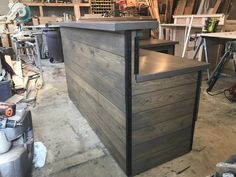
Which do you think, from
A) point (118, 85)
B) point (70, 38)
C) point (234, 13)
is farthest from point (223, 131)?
point (234, 13)

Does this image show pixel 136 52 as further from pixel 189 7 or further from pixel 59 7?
pixel 59 7

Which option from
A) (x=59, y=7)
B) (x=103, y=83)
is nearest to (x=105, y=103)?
(x=103, y=83)

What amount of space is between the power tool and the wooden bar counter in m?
0.64

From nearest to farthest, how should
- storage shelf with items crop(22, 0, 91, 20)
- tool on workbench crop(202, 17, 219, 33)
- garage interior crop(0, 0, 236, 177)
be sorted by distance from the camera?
garage interior crop(0, 0, 236, 177)
tool on workbench crop(202, 17, 219, 33)
storage shelf with items crop(22, 0, 91, 20)

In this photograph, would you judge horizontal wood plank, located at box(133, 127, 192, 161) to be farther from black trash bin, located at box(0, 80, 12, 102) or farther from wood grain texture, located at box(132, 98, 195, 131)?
black trash bin, located at box(0, 80, 12, 102)

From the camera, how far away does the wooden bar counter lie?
1230 mm

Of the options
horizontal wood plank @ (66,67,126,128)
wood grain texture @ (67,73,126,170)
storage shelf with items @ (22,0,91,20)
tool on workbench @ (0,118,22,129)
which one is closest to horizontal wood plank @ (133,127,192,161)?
wood grain texture @ (67,73,126,170)

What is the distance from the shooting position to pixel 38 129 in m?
2.17

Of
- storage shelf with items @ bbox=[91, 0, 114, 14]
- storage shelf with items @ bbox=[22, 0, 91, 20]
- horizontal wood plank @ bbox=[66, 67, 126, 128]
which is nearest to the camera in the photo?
horizontal wood plank @ bbox=[66, 67, 126, 128]

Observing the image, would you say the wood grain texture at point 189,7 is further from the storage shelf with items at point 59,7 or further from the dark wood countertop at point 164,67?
the dark wood countertop at point 164,67

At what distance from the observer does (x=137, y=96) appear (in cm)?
130

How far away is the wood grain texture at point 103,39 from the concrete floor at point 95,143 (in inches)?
36.2

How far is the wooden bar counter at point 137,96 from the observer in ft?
4.04

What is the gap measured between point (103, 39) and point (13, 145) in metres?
0.95
